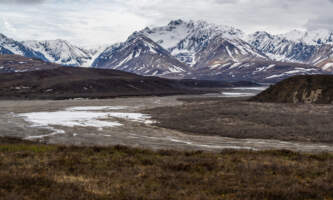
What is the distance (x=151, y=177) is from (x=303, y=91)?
8000 cm

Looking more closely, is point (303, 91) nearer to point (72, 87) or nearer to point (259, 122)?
point (259, 122)

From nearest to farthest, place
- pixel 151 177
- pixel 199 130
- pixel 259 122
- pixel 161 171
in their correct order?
pixel 151 177, pixel 161 171, pixel 199 130, pixel 259 122

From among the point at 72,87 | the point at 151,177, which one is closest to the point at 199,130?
the point at 151,177

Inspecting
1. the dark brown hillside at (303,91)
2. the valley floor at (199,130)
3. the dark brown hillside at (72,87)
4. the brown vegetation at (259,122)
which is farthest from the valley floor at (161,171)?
the dark brown hillside at (72,87)

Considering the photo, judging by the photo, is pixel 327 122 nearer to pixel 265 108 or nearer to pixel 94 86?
pixel 265 108

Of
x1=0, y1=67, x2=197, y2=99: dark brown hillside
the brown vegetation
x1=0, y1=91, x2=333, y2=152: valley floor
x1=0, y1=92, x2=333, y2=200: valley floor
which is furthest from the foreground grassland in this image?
x1=0, y1=67, x2=197, y2=99: dark brown hillside

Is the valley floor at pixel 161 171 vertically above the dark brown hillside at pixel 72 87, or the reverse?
the valley floor at pixel 161 171

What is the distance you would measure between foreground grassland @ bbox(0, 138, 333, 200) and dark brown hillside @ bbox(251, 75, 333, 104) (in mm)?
65636

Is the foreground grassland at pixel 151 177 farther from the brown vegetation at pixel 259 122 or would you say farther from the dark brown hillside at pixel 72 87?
the dark brown hillside at pixel 72 87

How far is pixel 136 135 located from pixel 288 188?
3257 cm

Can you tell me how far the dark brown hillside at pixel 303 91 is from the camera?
85744 mm

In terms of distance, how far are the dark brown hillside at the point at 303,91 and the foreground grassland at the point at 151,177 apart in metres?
65.6

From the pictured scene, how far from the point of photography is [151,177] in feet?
56.7

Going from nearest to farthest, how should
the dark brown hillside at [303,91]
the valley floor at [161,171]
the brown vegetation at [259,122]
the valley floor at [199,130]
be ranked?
the valley floor at [161,171] < the valley floor at [199,130] < the brown vegetation at [259,122] < the dark brown hillside at [303,91]
